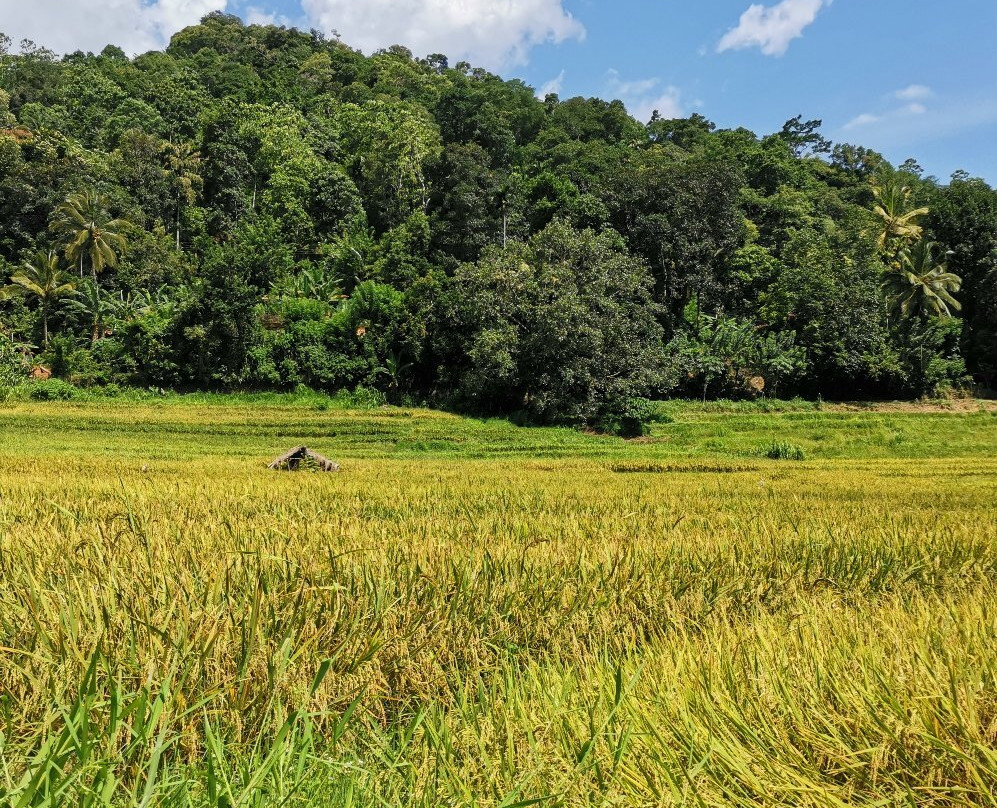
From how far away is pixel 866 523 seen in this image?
248 inches

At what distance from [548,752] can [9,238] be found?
4243cm

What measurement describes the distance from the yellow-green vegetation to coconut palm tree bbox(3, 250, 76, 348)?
2812 centimetres

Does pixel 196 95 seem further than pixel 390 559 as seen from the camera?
Yes

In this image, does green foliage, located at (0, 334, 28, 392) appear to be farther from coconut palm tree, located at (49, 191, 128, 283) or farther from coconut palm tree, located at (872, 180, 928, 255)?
coconut palm tree, located at (872, 180, 928, 255)

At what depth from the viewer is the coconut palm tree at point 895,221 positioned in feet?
120

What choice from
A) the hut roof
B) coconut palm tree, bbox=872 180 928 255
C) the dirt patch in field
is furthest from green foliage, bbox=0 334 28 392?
coconut palm tree, bbox=872 180 928 255

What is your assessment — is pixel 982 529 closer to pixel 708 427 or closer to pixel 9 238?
pixel 708 427

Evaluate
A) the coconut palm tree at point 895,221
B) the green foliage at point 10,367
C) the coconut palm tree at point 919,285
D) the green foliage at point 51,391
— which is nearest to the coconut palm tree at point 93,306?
the green foliage at point 10,367

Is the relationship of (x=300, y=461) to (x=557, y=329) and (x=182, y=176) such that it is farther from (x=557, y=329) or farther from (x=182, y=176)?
(x=182, y=176)

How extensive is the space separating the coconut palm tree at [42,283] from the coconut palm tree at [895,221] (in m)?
41.6

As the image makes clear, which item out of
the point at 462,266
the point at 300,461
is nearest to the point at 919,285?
the point at 462,266

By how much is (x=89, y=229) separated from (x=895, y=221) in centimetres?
4142

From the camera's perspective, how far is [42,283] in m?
29.9

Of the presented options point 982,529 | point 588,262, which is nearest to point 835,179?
point 588,262
